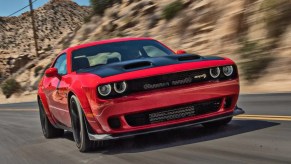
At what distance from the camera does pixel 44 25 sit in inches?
4053

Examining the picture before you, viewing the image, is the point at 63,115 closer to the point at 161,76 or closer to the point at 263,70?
the point at 161,76

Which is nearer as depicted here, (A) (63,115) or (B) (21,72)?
(A) (63,115)

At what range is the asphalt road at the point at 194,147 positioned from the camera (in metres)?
4.99

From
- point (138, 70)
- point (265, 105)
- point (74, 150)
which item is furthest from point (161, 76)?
point (265, 105)

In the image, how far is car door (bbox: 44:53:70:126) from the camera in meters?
6.88

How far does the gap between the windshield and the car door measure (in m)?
0.28

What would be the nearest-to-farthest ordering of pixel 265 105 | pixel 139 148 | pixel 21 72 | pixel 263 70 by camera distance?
pixel 139 148 → pixel 265 105 → pixel 263 70 → pixel 21 72

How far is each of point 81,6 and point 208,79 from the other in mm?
111811

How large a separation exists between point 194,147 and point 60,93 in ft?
7.57

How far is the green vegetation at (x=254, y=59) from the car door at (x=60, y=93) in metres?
7.87

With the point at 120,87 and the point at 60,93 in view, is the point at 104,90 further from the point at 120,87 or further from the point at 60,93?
the point at 60,93

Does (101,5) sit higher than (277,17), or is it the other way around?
(101,5)

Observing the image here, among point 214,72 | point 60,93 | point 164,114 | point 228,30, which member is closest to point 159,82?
point 164,114

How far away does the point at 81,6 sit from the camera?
115438mm
